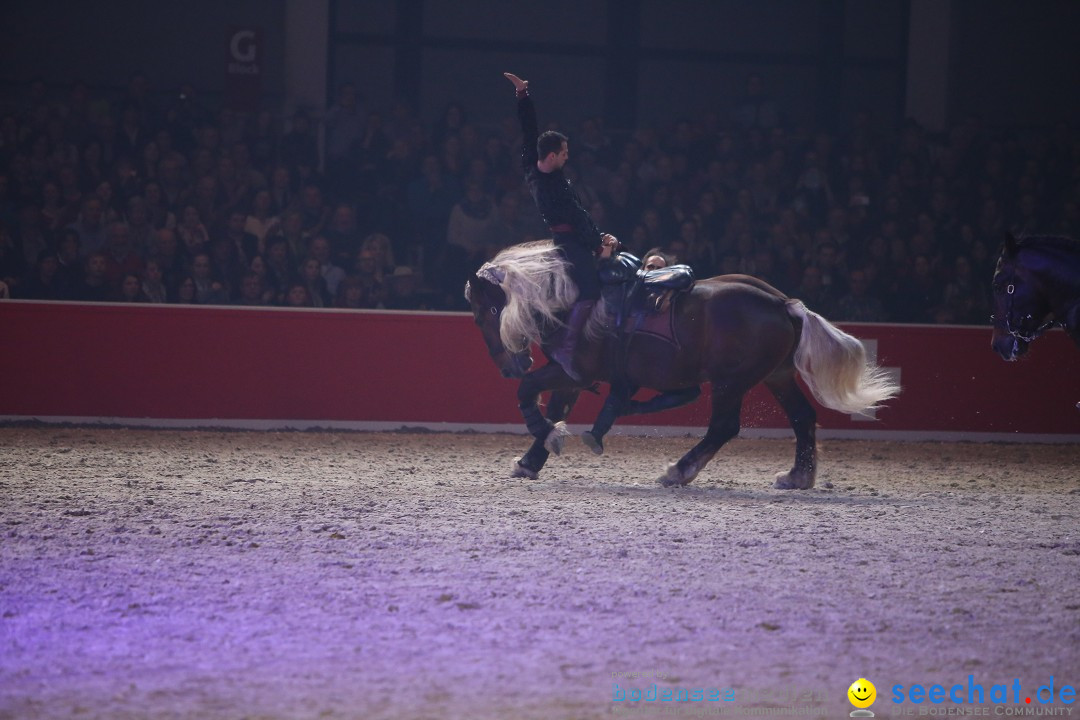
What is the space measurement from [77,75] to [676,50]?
7744mm

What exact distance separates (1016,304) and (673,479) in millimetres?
2353

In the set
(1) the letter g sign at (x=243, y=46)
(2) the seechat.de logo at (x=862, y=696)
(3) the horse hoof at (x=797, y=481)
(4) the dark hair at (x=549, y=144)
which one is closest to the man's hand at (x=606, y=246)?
(4) the dark hair at (x=549, y=144)

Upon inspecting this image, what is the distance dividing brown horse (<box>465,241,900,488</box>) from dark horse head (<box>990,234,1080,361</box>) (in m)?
1.18

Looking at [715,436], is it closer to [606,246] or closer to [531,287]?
[606,246]

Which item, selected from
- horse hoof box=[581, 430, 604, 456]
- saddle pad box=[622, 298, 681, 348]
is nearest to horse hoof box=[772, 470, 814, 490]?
saddle pad box=[622, 298, 681, 348]

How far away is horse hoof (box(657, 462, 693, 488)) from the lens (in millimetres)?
7500

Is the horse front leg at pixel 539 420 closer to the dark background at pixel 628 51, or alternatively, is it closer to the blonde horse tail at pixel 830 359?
the blonde horse tail at pixel 830 359

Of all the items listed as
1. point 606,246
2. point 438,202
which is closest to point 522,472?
point 606,246

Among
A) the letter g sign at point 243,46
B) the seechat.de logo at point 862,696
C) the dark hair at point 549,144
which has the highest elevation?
the letter g sign at point 243,46

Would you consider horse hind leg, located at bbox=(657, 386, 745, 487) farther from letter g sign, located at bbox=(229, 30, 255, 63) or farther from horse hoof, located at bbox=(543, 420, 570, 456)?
letter g sign, located at bbox=(229, 30, 255, 63)

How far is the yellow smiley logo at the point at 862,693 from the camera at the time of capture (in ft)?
11.1

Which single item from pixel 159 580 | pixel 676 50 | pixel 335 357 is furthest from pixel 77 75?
pixel 159 580

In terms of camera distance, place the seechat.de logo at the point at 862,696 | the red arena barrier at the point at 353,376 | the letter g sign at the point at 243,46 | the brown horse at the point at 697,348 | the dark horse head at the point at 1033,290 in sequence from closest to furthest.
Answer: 1. the seechat.de logo at the point at 862,696
2. the dark horse head at the point at 1033,290
3. the brown horse at the point at 697,348
4. the red arena barrier at the point at 353,376
5. the letter g sign at the point at 243,46

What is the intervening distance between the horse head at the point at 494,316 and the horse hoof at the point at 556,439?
0.45 metres
